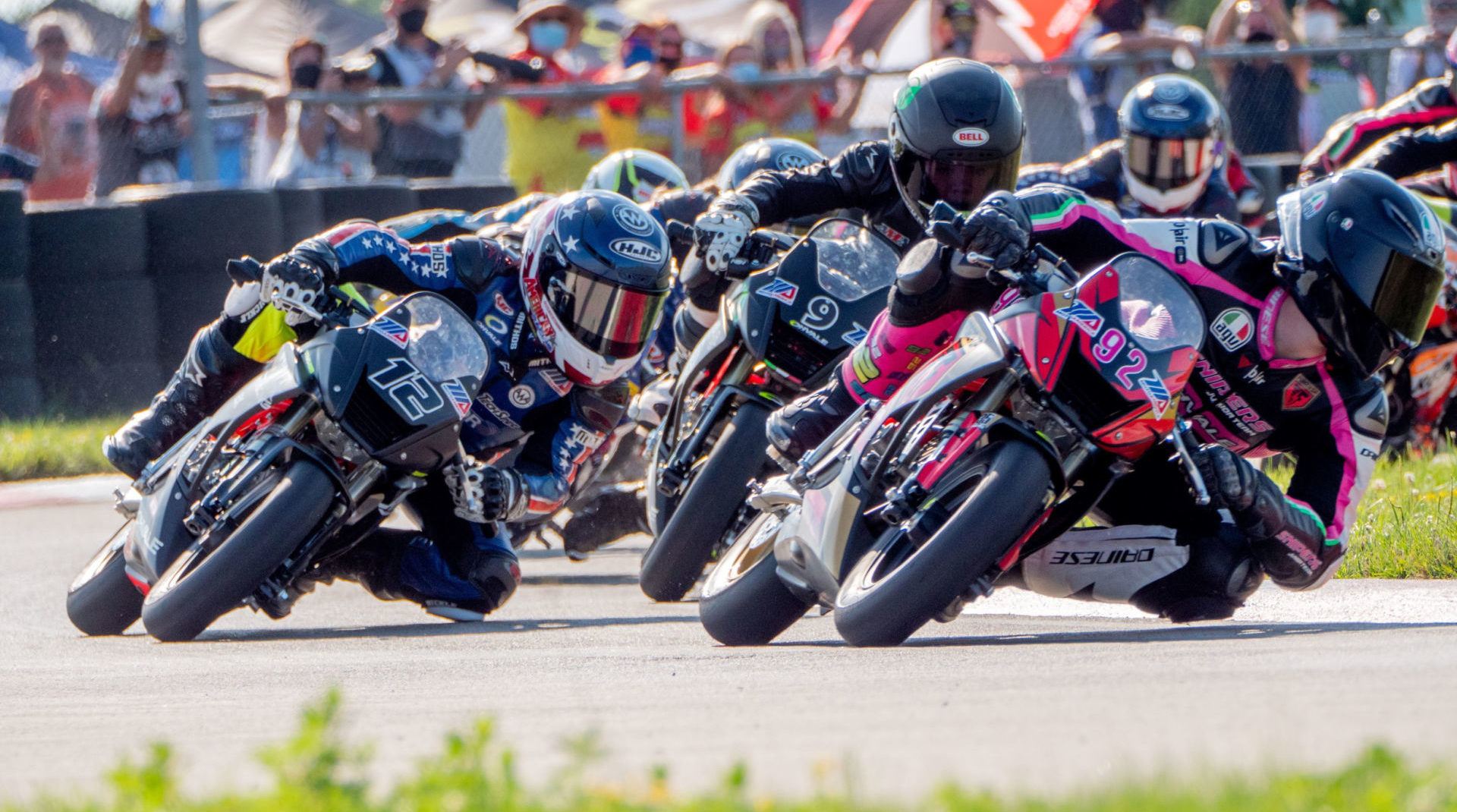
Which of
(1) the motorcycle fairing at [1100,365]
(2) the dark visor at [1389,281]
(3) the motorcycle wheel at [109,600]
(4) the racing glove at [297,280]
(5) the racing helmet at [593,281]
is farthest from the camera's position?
(5) the racing helmet at [593,281]

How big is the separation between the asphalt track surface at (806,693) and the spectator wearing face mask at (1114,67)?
20.6 feet

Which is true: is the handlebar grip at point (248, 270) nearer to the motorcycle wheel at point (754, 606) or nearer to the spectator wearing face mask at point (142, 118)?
the motorcycle wheel at point (754, 606)

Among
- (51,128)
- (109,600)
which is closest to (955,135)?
(109,600)

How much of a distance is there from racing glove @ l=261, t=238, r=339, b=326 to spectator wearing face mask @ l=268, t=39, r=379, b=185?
6313mm

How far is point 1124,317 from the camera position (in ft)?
13.8

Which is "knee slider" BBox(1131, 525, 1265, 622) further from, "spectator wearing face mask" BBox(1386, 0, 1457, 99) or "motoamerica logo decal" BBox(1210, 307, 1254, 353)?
"spectator wearing face mask" BBox(1386, 0, 1457, 99)

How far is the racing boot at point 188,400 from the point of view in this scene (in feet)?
19.1

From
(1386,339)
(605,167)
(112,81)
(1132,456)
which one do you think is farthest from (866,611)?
(112,81)

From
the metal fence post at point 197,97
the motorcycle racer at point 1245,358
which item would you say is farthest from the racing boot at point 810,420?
the metal fence post at point 197,97

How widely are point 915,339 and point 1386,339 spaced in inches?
45.2

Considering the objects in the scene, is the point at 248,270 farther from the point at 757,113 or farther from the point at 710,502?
the point at 757,113

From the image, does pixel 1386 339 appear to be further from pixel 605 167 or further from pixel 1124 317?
pixel 605 167

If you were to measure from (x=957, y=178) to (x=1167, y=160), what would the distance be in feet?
8.42

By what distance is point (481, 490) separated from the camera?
17.7ft
